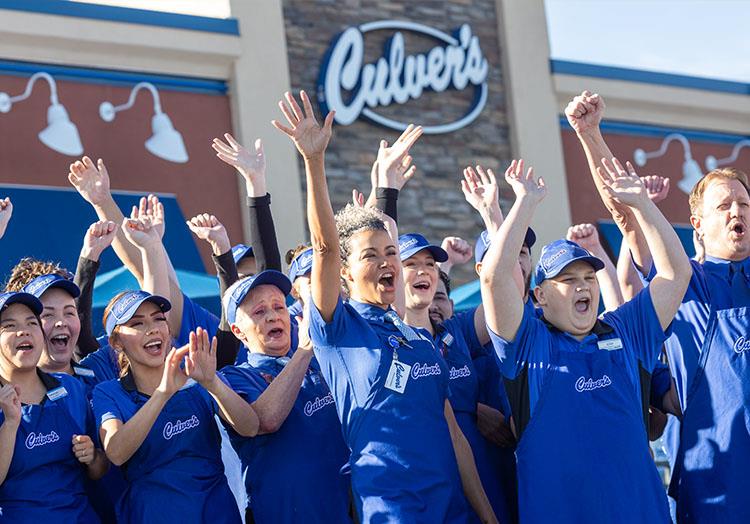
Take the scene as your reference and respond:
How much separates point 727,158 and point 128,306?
1129cm

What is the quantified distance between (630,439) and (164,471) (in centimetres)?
165

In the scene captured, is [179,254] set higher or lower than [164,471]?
higher

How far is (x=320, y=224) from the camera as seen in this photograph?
4000 millimetres

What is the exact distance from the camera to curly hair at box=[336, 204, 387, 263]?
4.30m

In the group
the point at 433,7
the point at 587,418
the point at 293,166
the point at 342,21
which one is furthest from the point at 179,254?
the point at 587,418

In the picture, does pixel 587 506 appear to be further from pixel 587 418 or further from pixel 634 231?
pixel 634 231

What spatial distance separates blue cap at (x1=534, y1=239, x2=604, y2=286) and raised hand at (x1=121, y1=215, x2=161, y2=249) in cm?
165

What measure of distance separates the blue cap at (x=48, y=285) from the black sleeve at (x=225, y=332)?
0.60 metres

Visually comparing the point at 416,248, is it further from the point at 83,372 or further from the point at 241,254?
the point at 83,372

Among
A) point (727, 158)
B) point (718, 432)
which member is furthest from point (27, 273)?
point (727, 158)

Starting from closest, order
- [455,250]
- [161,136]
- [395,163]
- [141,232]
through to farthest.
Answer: [141,232]
[395,163]
[455,250]
[161,136]

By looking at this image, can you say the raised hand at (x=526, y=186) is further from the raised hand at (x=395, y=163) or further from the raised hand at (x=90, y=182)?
the raised hand at (x=90, y=182)

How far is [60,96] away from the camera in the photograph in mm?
10492

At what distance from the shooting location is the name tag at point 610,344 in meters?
4.32
